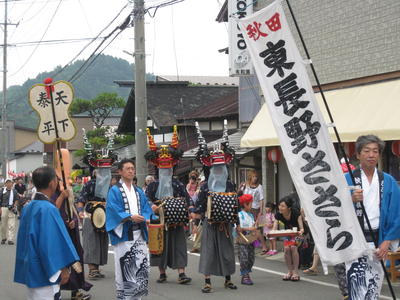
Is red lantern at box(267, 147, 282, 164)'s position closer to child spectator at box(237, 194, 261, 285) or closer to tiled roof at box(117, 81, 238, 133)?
child spectator at box(237, 194, 261, 285)

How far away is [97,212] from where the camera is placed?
34.5 feet

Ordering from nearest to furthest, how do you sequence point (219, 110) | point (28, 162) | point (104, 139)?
point (219, 110), point (104, 139), point (28, 162)

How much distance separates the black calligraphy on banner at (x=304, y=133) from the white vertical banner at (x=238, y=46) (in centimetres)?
1104

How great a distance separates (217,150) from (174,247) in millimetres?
1750

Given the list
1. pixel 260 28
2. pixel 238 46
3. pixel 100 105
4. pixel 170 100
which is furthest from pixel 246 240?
pixel 100 105

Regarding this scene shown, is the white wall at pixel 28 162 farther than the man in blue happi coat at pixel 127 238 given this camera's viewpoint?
Yes

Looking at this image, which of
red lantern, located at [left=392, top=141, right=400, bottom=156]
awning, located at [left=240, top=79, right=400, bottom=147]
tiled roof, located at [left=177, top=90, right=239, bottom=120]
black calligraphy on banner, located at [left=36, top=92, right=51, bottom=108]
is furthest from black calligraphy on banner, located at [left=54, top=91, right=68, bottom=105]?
tiled roof, located at [left=177, top=90, right=239, bottom=120]

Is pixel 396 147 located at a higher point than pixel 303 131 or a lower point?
higher

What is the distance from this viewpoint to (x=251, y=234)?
10383 millimetres

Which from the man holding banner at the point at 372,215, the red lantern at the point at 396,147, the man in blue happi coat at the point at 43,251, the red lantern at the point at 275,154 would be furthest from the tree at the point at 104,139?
Result: the man holding banner at the point at 372,215

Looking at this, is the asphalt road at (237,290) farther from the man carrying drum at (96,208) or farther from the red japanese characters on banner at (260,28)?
the red japanese characters on banner at (260,28)

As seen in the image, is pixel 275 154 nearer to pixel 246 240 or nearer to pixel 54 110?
pixel 246 240

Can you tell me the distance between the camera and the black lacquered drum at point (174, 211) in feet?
33.6

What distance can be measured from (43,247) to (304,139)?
2.38 m
